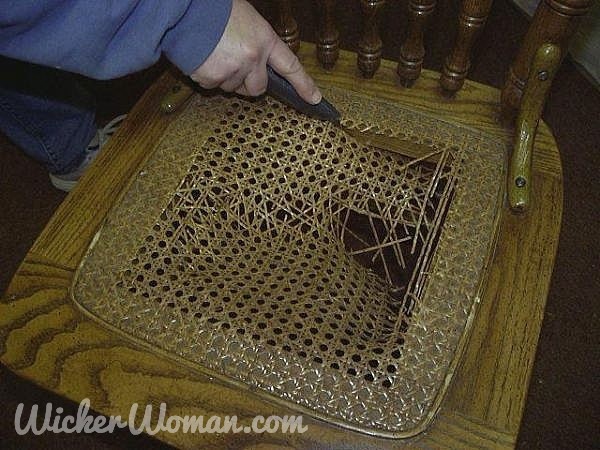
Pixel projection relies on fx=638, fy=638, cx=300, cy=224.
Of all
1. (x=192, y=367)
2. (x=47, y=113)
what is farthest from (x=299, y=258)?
(x=47, y=113)

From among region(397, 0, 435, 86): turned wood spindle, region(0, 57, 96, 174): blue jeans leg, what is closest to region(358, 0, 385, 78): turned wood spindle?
region(397, 0, 435, 86): turned wood spindle

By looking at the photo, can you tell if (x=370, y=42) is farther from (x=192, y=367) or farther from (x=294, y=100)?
(x=192, y=367)

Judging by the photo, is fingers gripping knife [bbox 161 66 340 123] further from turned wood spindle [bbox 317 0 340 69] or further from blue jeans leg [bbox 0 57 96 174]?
blue jeans leg [bbox 0 57 96 174]

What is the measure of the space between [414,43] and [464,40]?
0.05 meters

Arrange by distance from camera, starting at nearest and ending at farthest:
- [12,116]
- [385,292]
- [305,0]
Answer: [385,292], [12,116], [305,0]

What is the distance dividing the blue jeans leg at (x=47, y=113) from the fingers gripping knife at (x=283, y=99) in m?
0.33

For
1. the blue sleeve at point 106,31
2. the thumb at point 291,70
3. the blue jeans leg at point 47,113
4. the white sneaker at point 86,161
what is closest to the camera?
the blue sleeve at point 106,31

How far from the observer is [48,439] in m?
0.91

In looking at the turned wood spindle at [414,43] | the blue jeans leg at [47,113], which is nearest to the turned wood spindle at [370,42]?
the turned wood spindle at [414,43]

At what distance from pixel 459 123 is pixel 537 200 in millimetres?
108

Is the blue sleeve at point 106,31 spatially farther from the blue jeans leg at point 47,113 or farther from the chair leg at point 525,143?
the blue jeans leg at point 47,113

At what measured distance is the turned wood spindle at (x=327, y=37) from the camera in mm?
606

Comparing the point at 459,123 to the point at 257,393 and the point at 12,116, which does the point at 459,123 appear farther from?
the point at 12,116

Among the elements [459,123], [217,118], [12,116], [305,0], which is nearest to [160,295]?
[217,118]
